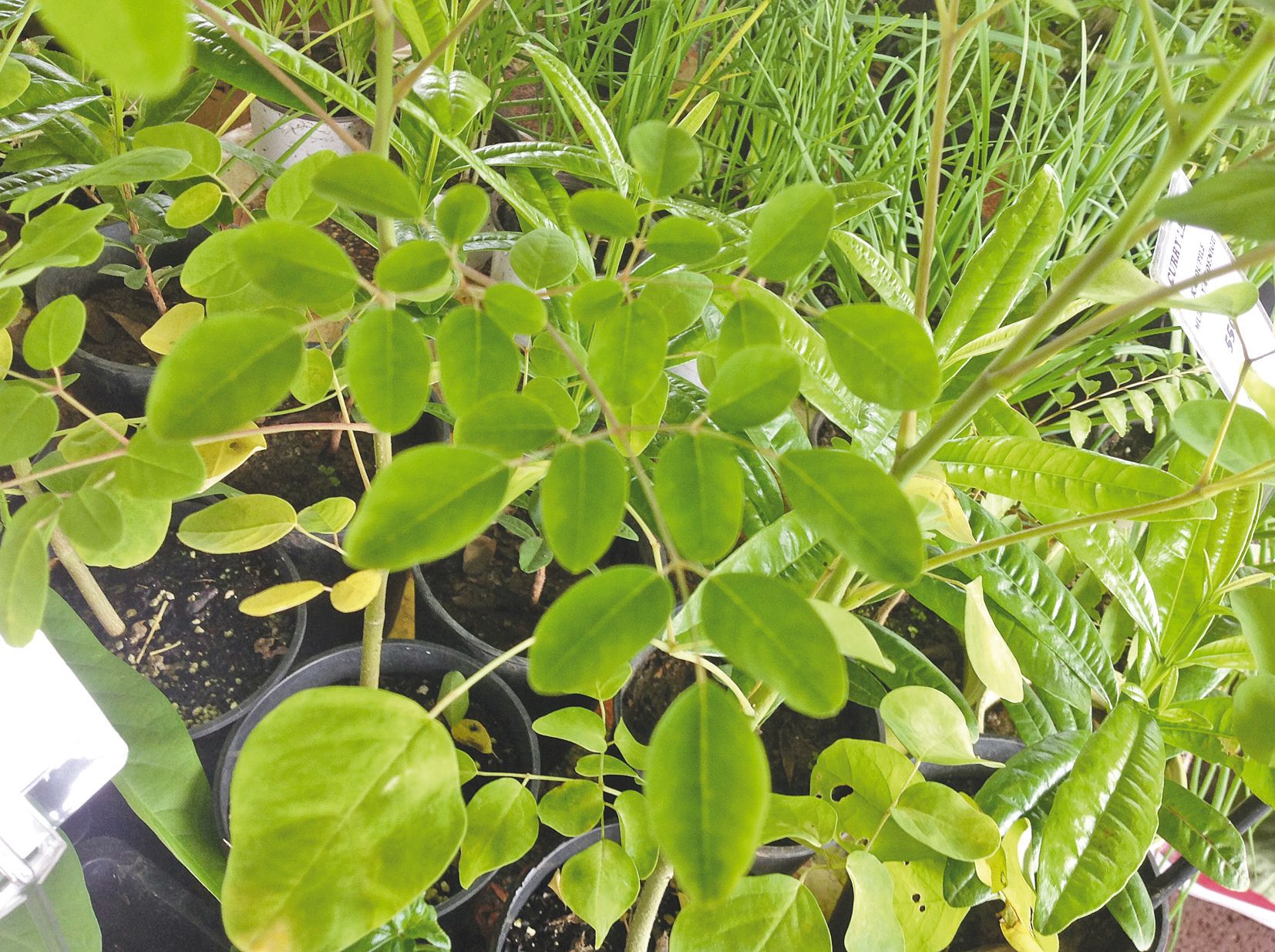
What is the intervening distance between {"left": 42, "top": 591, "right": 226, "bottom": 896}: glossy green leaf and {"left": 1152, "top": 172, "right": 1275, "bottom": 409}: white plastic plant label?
2.41ft

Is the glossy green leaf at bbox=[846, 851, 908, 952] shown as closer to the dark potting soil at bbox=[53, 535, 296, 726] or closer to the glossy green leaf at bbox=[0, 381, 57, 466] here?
the glossy green leaf at bbox=[0, 381, 57, 466]

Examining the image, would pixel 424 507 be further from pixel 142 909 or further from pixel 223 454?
pixel 142 909

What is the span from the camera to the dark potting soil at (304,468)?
39.2 inches

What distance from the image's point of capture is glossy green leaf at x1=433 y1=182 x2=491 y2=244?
0.34 metres

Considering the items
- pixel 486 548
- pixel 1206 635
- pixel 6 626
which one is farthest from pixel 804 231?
pixel 486 548

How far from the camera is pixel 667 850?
239 mm

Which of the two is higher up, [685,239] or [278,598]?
[685,239]

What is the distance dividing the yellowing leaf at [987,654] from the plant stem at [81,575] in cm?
59

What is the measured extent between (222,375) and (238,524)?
27 cm

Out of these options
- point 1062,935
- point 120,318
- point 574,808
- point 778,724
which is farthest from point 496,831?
point 120,318

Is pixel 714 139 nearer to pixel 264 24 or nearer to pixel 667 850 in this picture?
pixel 264 24

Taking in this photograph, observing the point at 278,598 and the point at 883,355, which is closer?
the point at 883,355

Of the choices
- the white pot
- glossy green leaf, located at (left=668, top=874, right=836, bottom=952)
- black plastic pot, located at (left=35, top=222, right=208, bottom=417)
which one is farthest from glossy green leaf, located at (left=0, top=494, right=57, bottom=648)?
the white pot

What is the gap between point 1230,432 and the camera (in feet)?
1.32
